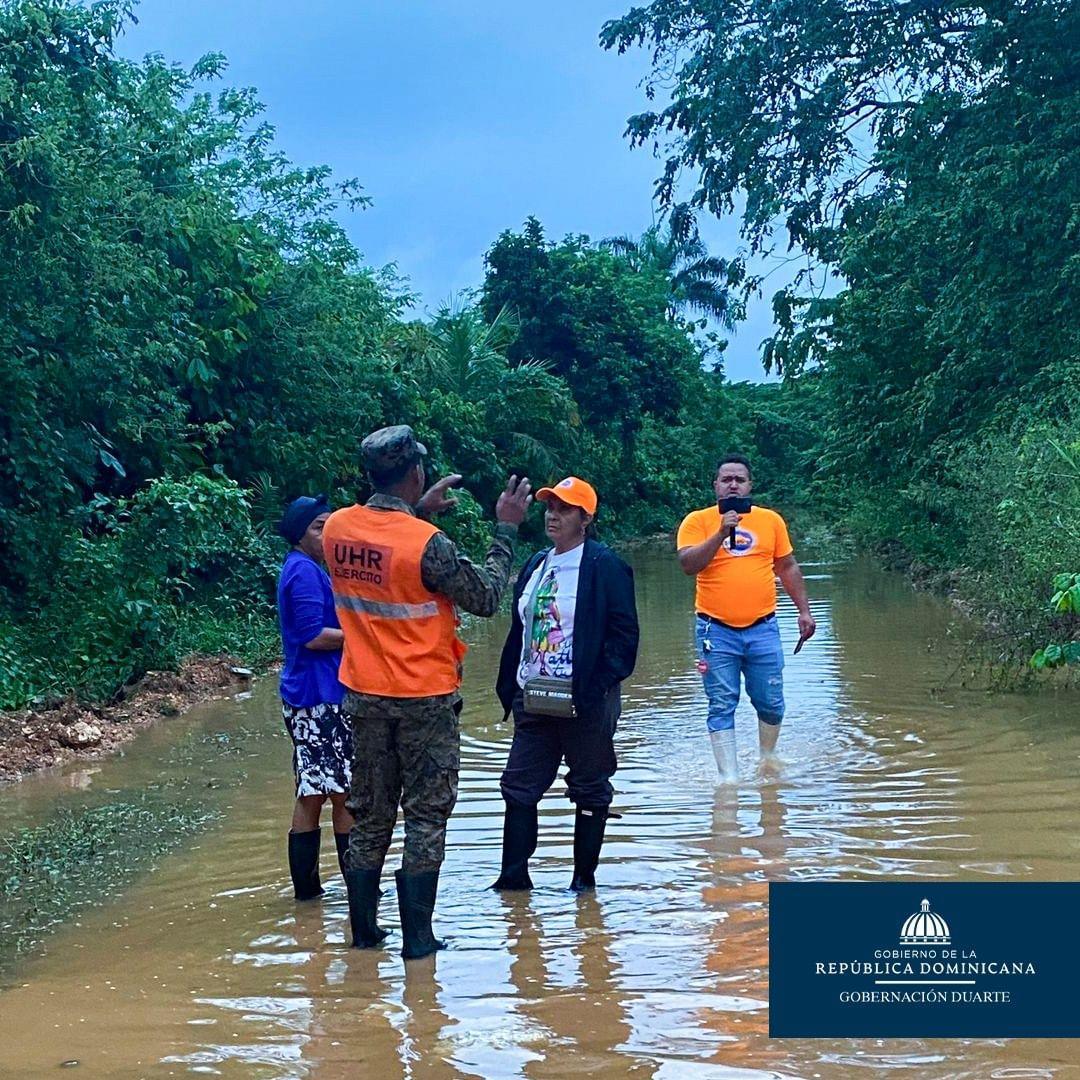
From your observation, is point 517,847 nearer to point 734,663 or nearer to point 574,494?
point 574,494

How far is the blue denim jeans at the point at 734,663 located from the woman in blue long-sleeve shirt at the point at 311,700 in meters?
2.73

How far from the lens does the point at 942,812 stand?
307 inches

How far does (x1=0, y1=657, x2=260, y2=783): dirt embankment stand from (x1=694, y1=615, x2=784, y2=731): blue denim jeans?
4.51m

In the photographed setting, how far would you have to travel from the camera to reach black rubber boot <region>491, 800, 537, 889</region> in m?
6.60

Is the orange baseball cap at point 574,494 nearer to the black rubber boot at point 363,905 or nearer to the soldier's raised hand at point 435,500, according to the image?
the soldier's raised hand at point 435,500

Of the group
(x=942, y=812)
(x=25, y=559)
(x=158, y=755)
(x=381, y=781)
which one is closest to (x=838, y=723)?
(x=942, y=812)

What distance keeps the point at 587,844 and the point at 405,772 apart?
119cm

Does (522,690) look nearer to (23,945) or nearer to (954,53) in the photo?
(23,945)

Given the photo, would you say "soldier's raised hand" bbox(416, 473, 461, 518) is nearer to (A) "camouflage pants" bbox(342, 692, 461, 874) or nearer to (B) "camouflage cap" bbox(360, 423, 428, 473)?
(B) "camouflage cap" bbox(360, 423, 428, 473)

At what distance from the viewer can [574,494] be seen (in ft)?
21.5

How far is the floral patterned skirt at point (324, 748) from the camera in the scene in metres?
6.44

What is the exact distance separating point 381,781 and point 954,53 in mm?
20109

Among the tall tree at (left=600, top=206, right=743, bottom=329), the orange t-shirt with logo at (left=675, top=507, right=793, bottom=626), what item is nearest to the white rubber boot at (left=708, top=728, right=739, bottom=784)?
the orange t-shirt with logo at (left=675, top=507, right=793, bottom=626)

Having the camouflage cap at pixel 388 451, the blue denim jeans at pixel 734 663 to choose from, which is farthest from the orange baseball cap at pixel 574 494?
the blue denim jeans at pixel 734 663
